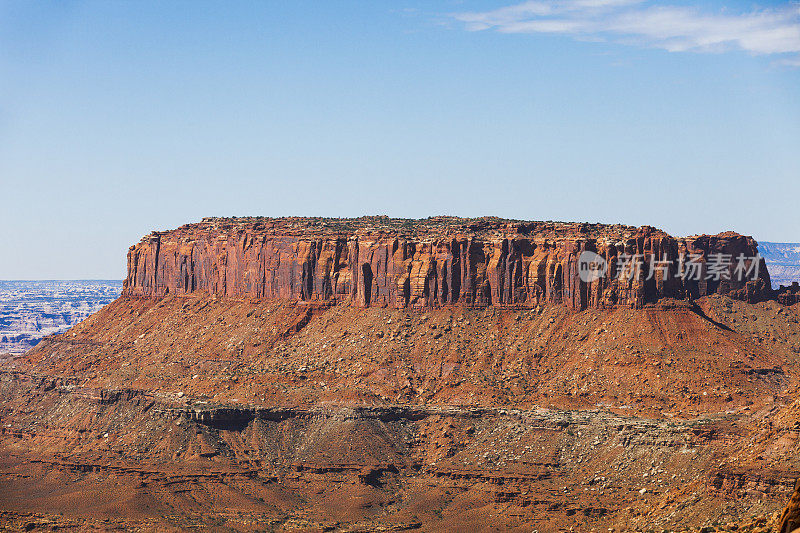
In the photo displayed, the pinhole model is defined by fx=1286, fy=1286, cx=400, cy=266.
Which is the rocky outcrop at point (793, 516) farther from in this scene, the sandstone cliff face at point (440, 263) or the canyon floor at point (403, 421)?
the sandstone cliff face at point (440, 263)

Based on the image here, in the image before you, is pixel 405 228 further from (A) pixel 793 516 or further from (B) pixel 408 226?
(A) pixel 793 516

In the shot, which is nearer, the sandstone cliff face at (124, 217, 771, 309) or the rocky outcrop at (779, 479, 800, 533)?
the rocky outcrop at (779, 479, 800, 533)

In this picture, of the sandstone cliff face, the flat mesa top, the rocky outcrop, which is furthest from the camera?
the flat mesa top

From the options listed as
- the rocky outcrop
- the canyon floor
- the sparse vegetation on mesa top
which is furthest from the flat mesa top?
the rocky outcrop

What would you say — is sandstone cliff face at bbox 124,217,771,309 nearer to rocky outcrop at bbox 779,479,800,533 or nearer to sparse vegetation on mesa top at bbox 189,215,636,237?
sparse vegetation on mesa top at bbox 189,215,636,237

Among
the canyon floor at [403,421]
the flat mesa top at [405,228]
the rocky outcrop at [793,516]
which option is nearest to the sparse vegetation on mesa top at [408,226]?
the flat mesa top at [405,228]

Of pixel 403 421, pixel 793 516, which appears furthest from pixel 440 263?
pixel 793 516

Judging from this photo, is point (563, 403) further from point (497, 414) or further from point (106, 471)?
point (106, 471)

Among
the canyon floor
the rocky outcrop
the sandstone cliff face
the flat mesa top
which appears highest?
the flat mesa top
